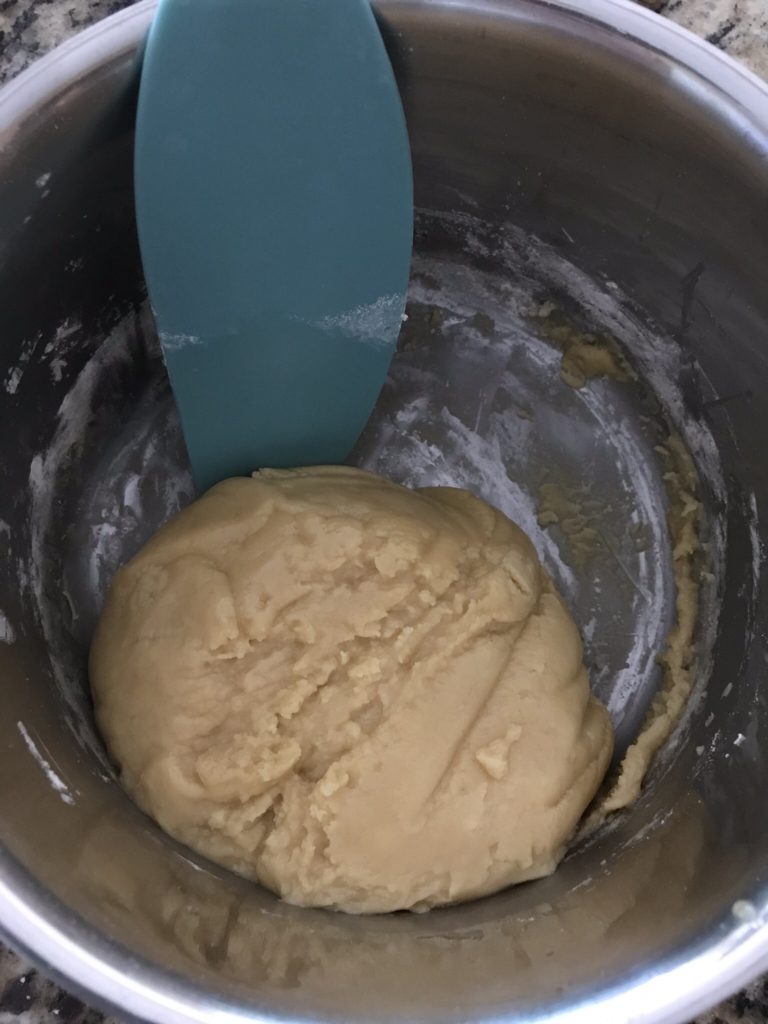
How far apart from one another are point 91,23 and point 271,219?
0.41 metres

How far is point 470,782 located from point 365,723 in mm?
140

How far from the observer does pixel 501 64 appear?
3.01 ft

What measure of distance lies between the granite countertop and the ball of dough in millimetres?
215

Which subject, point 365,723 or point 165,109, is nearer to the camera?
point 165,109

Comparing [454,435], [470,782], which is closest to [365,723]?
[470,782]

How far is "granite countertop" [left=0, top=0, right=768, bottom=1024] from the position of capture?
0.90 meters

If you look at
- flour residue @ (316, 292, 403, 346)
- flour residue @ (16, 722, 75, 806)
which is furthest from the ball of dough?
flour residue @ (316, 292, 403, 346)

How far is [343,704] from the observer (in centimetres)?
96

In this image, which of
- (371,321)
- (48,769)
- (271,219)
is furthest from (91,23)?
(48,769)

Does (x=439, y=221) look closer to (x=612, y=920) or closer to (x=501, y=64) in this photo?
(x=501, y=64)

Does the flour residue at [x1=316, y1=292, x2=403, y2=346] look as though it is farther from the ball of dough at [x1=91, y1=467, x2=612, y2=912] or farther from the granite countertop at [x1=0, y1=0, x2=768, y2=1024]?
the granite countertop at [x1=0, y1=0, x2=768, y2=1024]

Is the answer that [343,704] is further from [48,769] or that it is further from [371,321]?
[371,321]

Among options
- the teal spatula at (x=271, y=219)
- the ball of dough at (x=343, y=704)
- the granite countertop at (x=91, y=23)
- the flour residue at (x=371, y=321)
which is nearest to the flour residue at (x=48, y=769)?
the ball of dough at (x=343, y=704)

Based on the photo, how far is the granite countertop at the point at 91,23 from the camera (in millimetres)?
896
